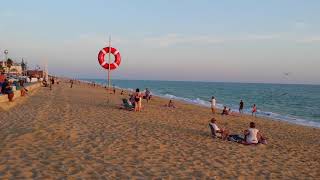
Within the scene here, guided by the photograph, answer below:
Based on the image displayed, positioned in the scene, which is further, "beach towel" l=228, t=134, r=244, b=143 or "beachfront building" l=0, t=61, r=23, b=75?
"beachfront building" l=0, t=61, r=23, b=75

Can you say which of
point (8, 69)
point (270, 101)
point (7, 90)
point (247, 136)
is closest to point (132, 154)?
point (247, 136)

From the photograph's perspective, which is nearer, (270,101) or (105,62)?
(105,62)

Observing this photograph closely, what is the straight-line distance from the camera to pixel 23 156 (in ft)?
22.5

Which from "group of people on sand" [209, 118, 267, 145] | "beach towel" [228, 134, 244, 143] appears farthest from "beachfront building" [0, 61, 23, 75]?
"beach towel" [228, 134, 244, 143]

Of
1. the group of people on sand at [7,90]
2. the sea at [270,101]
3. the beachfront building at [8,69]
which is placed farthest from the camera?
the beachfront building at [8,69]

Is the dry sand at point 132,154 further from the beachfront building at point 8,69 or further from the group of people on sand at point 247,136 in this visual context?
the beachfront building at point 8,69

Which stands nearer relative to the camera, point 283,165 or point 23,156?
point 23,156

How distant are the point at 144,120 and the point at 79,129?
3.83m

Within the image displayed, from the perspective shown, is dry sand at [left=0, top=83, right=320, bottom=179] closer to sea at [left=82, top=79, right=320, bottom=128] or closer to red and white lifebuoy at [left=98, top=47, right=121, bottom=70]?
red and white lifebuoy at [left=98, top=47, right=121, bottom=70]

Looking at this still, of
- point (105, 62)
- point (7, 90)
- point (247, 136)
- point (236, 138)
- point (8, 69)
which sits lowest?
point (236, 138)

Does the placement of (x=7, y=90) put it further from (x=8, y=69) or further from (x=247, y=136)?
(x=8, y=69)

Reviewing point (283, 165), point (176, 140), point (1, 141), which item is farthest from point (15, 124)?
point (283, 165)

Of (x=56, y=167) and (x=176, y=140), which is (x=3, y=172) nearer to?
(x=56, y=167)

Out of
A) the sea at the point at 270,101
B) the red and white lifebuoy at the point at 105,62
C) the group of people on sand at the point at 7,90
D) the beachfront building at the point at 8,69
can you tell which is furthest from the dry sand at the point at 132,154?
the beachfront building at the point at 8,69
